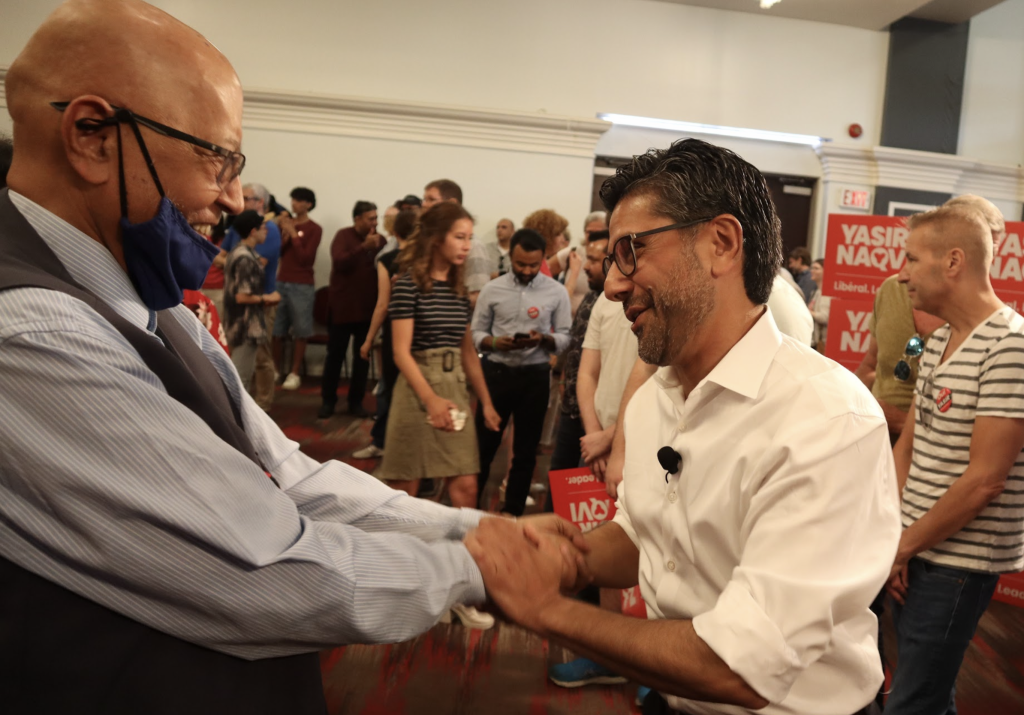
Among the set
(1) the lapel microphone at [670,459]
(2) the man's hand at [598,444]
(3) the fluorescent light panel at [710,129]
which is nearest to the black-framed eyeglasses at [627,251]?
(1) the lapel microphone at [670,459]

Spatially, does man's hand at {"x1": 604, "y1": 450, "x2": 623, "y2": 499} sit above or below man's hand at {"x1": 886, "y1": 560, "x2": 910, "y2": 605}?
above

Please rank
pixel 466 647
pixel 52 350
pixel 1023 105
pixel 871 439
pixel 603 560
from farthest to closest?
pixel 1023 105
pixel 466 647
pixel 603 560
pixel 871 439
pixel 52 350

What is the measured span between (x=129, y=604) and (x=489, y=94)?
904 cm

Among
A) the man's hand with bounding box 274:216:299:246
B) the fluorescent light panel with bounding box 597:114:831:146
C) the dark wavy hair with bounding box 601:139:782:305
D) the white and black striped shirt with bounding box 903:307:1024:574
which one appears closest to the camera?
the dark wavy hair with bounding box 601:139:782:305

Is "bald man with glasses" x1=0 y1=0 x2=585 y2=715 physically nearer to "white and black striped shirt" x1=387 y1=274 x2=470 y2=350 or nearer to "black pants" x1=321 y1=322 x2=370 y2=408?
"white and black striped shirt" x1=387 y1=274 x2=470 y2=350

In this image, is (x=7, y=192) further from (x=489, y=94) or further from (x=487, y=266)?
(x=489, y=94)

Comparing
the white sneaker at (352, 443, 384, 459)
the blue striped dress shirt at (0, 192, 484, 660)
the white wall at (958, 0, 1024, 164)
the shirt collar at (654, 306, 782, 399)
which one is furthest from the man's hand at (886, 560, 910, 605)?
the white wall at (958, 0, 1024, 164)

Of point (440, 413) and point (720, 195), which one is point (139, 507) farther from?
point (440, 413)

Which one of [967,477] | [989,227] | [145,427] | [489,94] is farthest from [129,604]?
[489,94]

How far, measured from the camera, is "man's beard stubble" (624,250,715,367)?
1.39 metres

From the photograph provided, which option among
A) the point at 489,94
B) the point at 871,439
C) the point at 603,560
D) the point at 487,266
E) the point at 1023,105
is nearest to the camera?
the point at 871,439

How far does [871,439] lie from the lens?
47.2 inches

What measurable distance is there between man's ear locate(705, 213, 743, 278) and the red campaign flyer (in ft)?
5.79

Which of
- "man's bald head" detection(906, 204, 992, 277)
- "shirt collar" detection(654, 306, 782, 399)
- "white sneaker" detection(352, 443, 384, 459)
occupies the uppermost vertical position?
"man's bald head" detection(906, 204, 992, 277)
